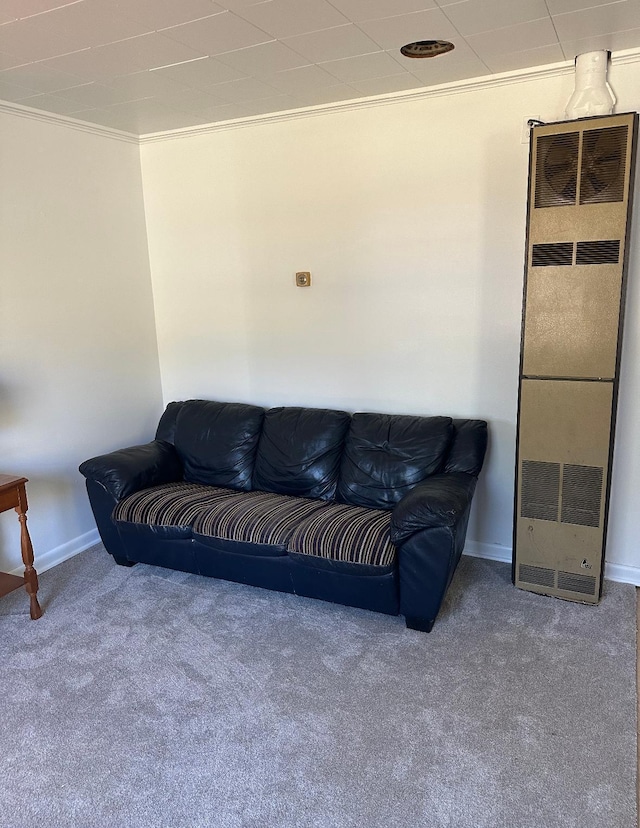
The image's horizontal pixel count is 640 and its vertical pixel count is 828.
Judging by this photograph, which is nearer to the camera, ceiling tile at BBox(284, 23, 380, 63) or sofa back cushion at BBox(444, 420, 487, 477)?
ceiling tile at BBox(284, 23, 380, 63)

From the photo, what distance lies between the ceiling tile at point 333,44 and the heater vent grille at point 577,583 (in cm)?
254

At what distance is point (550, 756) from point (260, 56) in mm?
2905

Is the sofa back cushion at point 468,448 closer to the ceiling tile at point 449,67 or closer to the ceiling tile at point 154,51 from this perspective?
the ceiling tile at point 449,67

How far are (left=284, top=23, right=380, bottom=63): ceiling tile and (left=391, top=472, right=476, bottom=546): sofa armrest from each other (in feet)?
6.22

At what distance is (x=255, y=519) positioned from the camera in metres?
2.97

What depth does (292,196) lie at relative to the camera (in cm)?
362

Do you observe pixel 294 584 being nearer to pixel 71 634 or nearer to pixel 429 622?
pixel 429 622

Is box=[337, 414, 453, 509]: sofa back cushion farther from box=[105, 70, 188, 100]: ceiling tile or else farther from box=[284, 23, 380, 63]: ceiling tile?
box=[105, 70, 188, 100]: ceiling tile

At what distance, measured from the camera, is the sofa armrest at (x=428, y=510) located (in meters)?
2.54

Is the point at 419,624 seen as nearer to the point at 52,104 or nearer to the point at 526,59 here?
the point at 526,59

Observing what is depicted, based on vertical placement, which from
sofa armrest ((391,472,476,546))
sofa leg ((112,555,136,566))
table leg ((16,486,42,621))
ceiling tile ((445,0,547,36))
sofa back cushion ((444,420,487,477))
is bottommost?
sofa leg ((112,555,136,566))

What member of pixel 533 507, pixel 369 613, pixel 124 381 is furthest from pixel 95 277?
pixel 533 507

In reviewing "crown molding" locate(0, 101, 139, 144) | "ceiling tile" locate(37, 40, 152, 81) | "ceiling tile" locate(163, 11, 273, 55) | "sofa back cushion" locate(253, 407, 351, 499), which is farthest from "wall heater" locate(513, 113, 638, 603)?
"crown molding" locate(0, 101, 139, 144)

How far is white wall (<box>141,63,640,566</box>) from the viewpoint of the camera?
308 centimetres
